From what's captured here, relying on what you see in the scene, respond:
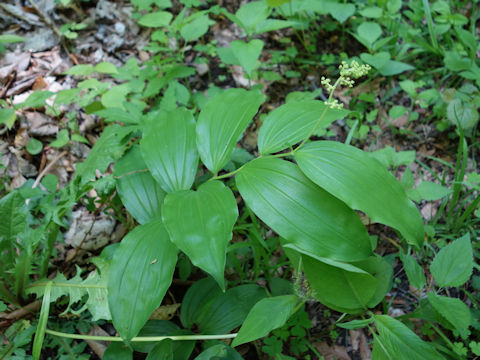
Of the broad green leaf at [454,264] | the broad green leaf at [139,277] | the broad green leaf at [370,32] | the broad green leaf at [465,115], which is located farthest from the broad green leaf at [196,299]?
the broad green leaf at [370,32]

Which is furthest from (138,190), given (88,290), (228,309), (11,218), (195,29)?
(195,29)

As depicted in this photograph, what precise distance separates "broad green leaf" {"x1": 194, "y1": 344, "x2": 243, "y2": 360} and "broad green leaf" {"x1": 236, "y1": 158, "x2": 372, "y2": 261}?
585 millimetres

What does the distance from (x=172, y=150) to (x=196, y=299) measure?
0.78 meters

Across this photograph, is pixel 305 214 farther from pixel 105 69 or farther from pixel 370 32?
pixel 105 69

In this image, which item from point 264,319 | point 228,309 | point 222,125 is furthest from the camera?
point 228,309

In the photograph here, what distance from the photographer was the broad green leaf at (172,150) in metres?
1.59

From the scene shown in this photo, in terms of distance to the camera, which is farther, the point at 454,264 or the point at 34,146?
the point at 34,146

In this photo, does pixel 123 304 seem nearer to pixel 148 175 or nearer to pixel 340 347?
pixel 148 175

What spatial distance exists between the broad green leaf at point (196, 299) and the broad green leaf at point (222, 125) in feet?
2.16

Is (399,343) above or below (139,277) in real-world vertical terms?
below

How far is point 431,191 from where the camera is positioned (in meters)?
1.92

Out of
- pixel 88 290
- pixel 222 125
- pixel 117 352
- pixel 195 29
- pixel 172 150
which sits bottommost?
pixel 117 352

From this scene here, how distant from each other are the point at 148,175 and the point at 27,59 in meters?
2.02

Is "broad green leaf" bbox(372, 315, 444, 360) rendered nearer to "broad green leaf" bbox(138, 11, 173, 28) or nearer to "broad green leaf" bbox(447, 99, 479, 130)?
"broad green leaf" bbox(447, 99, 479, 130)
